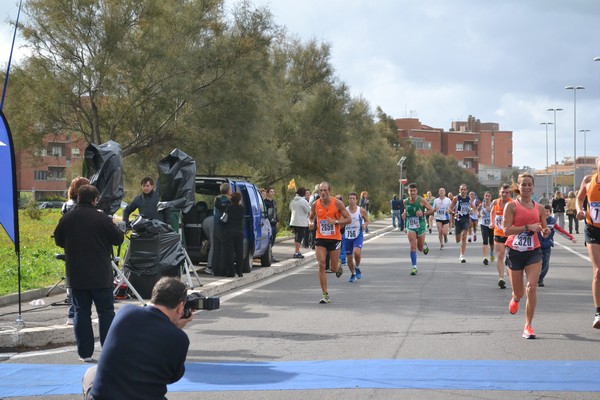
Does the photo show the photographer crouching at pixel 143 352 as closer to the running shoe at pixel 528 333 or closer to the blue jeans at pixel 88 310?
the blue jeans at pixel 88 310

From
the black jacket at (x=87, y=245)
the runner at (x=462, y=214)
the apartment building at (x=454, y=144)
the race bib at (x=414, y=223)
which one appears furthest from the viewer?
the apartment building at (x=454, y=144)

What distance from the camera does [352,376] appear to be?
28.5ft

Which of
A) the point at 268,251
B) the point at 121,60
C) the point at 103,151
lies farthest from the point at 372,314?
the point at 121,60

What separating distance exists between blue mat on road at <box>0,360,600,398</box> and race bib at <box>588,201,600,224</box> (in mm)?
2622

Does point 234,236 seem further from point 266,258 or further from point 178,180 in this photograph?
point 266,258

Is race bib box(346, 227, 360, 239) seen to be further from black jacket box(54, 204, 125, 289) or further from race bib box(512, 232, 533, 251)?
black jacket box(54, 204, 125, 289)

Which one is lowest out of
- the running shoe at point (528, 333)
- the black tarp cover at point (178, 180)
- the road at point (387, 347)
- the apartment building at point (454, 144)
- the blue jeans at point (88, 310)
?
the road at point (387, 347)

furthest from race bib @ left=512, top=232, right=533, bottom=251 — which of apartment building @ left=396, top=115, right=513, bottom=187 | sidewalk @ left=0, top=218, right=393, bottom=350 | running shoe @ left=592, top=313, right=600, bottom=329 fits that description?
apartment building @ left=396, top=115, right=513, bottom=187

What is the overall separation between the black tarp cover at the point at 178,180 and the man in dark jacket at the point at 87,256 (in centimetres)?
650

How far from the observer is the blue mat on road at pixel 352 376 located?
8234 millimetres

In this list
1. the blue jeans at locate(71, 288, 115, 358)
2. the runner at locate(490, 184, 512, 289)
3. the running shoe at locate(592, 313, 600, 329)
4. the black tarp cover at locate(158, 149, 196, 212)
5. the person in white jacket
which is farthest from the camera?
the person in white jacket

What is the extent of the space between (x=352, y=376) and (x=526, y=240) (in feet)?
11.3

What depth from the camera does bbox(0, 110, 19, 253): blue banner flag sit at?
36.1 feet

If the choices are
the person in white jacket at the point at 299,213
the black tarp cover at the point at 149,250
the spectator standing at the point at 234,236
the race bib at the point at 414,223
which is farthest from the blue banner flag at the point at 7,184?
the person in white jacket at the point at 299,213
